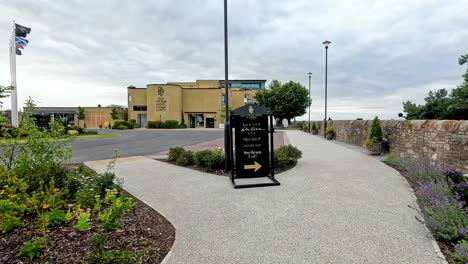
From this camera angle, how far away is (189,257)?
277 cm

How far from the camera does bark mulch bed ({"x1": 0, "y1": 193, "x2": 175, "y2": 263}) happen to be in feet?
8.43

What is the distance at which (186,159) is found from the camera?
823 centimetres

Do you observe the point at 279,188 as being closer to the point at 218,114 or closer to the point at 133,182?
the point at 133,182

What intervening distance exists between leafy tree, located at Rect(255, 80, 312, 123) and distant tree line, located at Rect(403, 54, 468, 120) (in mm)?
24894

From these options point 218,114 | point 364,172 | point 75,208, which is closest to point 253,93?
point 218,114

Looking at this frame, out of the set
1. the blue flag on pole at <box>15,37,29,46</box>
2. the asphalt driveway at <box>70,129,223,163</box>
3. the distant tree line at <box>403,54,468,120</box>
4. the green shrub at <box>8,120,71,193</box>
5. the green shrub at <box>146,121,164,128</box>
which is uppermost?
the blue flag on pole at <box>15,37,29,46</box>

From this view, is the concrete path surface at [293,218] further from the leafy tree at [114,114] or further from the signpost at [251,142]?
the leafy tree at [114,114]

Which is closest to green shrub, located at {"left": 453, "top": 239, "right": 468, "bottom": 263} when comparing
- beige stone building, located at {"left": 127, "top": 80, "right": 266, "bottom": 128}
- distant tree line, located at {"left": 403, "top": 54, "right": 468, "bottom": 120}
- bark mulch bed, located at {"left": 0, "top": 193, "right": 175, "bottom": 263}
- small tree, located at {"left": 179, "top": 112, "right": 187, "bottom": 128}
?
bark mulch bed, located at {"left": 0, "top": 193, "right": 175, "bottom": 263}

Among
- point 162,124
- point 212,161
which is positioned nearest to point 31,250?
point 212,161

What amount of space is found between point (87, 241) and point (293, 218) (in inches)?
110

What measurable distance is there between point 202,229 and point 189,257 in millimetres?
712

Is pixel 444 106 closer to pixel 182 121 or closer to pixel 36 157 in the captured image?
pixel 36 157

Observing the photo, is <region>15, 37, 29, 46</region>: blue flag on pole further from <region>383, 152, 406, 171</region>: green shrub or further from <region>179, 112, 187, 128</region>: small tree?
<region>383, 152, 406, 171</region>: green shrub

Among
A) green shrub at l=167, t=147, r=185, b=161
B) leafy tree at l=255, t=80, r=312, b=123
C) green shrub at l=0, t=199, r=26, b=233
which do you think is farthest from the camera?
leafy tree at l=255, t=80, r=312, b=123
